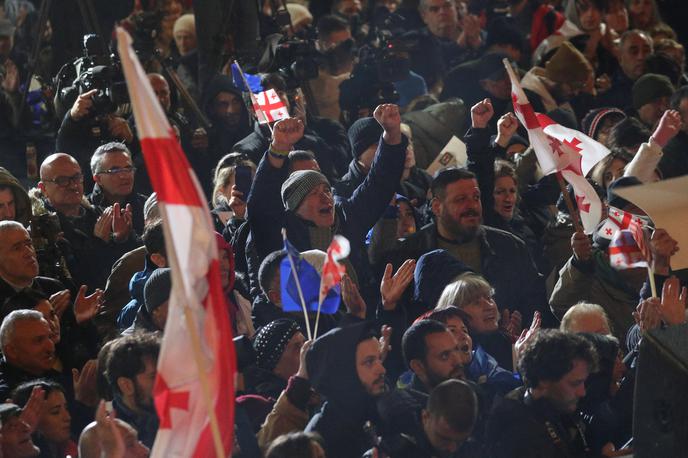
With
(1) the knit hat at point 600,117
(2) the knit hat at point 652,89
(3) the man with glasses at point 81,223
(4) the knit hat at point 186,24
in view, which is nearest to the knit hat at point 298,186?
(3) the man with glasses at point 81,223

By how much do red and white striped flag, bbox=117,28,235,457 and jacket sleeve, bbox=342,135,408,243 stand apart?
3308 mm

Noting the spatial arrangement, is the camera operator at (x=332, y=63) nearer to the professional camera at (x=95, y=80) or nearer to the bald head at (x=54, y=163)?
the professional camera at (x=95, y=80)

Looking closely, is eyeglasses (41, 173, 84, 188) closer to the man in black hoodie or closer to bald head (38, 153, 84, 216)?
bald head (38, 153, 84, 216)

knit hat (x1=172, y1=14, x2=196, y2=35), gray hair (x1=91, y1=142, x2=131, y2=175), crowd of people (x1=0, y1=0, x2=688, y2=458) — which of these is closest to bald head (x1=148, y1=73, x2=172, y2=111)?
crowd of people (x1=0, y1=0, x2=688, y2=458)

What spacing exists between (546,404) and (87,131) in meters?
3.89

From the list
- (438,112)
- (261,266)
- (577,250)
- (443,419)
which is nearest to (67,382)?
(261,266)

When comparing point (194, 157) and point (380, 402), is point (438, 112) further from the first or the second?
point (380, 402)

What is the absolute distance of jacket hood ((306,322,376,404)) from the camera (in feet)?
23.2

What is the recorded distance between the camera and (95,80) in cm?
1009

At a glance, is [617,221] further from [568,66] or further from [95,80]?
[568,66]

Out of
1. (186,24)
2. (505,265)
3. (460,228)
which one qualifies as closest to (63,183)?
(460,228)

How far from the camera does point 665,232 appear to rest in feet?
26.2

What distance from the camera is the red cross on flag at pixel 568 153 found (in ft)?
29.2

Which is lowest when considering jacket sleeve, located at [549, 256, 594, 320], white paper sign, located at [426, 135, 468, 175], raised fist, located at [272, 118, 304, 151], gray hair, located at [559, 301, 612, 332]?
jacket sleeve, located at [549, 256, 594, 320]
